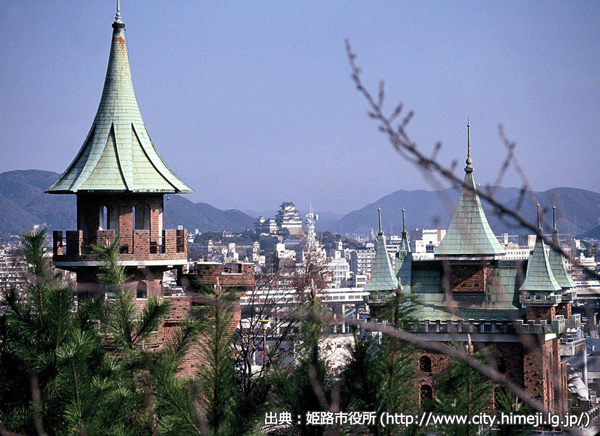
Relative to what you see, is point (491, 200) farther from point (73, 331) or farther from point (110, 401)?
point (73, 331)

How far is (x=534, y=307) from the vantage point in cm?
2650

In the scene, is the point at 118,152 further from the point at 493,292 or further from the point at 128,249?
the point at 493,292

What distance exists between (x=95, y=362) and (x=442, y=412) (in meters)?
4.19

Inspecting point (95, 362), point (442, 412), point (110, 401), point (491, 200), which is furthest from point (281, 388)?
point (491, 200)

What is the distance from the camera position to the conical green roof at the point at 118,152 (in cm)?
1477

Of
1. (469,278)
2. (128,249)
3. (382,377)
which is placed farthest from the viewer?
(469,278)

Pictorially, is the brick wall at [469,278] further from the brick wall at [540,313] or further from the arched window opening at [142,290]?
the arched window opening at [142,290]

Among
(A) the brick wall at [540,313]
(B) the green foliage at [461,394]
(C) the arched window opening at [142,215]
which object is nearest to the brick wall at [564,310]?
(A) the brick wall at [540,313]

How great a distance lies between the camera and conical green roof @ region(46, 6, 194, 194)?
1477 cm

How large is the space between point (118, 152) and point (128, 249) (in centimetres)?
160

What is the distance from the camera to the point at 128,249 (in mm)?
14539

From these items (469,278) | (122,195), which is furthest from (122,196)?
(469,278)

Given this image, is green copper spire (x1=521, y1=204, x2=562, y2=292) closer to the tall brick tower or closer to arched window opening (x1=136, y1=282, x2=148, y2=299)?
the tall brick tower

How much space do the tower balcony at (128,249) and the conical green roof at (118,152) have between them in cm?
68
